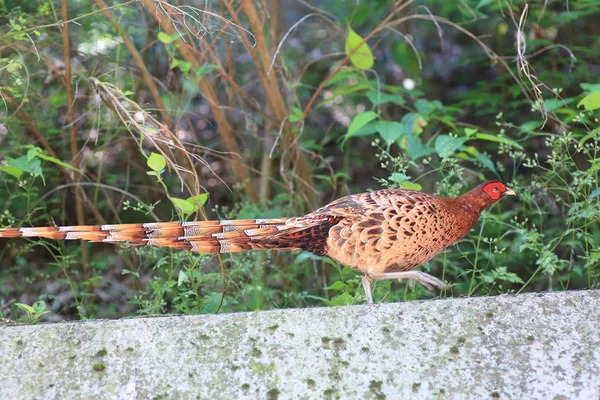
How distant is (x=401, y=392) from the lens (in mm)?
2410

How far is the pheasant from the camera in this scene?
2956mm

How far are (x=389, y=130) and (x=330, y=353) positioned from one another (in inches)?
66.2

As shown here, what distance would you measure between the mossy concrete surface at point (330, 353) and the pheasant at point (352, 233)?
0.35m

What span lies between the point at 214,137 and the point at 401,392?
4014 mm

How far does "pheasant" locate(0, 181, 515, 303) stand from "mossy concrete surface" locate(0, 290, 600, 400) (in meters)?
0.35

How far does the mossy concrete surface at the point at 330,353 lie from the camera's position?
2428 millimetres

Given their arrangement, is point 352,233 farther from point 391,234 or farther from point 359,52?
point 359,52

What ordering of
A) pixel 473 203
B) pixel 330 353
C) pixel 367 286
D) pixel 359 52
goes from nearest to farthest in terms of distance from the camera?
pixel 330 353 < pixel 367 286 < pixel 473 203 < pixel 359 52

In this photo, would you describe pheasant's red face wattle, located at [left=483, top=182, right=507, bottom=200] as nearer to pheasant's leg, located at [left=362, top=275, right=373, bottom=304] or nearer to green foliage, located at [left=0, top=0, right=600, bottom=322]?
green foliage, located at [left=0, top=0, right=600, bottom=322]

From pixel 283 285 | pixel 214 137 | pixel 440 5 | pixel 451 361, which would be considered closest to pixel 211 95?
pixel 283 285

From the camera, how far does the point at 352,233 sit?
118 inches

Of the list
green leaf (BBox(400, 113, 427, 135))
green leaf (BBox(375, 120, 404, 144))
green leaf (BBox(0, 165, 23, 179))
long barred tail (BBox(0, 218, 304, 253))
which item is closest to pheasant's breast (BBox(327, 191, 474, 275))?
long barred tail (BBox(0, 218, 304, 253))

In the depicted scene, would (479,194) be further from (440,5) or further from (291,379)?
(440,5)

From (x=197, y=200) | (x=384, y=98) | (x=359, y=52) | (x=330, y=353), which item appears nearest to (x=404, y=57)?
(x=384, y=98)
